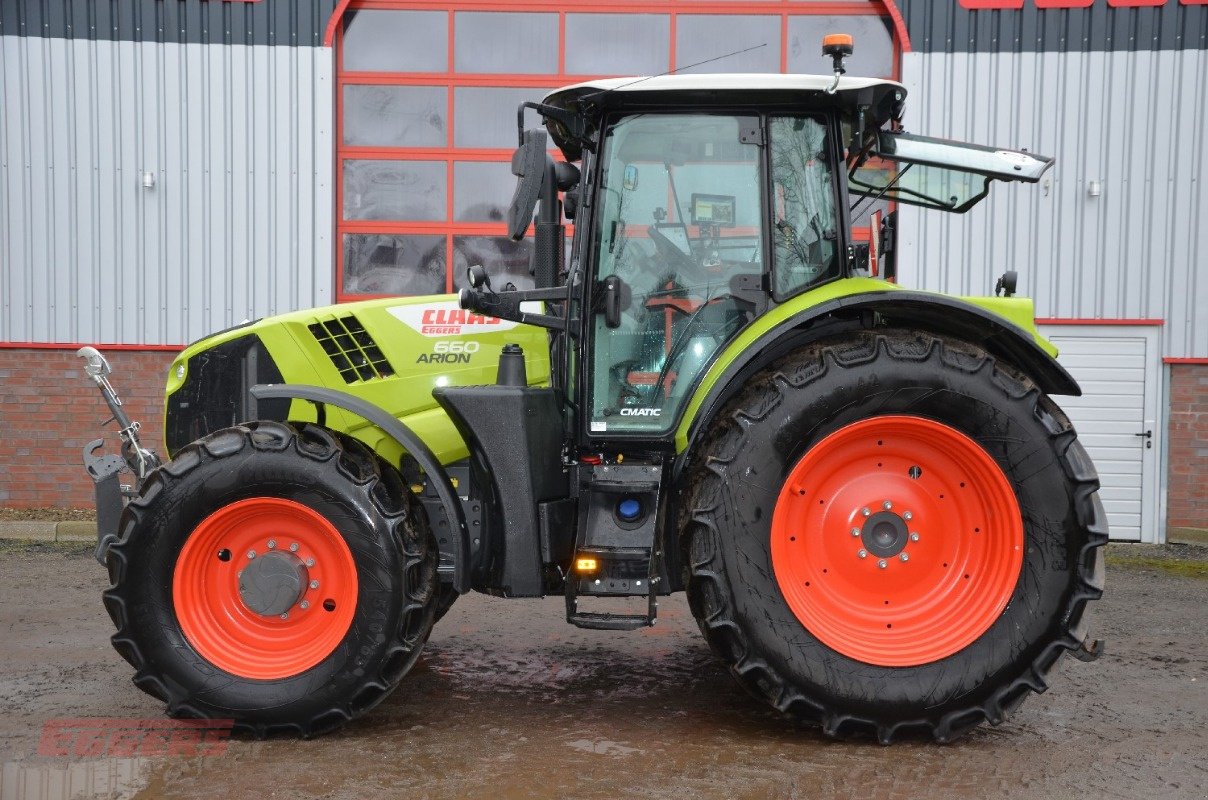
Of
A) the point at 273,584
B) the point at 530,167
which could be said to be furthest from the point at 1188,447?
the point at 273,584

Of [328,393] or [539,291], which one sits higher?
[539,291]

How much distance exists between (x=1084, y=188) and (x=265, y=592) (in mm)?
8385

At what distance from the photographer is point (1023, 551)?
12.6 feet

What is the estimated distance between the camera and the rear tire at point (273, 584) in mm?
3820

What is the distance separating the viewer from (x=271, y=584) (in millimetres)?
3906

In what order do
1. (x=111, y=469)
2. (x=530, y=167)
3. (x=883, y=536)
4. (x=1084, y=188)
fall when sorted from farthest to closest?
(x=1084, y=188)
(x=111, y=469)
(x=883, y=536)
(x=530, y=167)

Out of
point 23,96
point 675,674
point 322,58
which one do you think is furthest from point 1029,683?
point 23,96

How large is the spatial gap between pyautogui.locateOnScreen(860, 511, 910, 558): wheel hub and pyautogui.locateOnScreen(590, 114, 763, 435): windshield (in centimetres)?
83

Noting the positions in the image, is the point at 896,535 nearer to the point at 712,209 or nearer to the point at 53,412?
the point at 712,209

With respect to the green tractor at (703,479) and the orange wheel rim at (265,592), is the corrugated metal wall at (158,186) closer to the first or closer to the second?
the green tractor at (703,479)

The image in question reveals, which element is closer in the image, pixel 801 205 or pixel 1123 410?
pixel 801 205

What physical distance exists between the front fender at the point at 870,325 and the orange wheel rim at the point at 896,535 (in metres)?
0.40

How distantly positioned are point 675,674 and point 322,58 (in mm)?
7104

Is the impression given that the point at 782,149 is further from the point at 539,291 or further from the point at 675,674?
the point at 675,674
